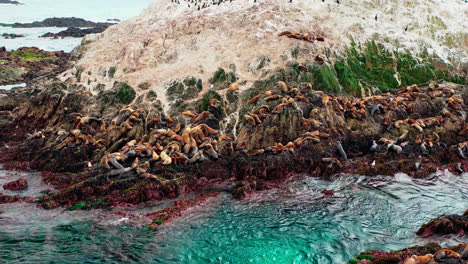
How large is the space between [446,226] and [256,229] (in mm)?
6617

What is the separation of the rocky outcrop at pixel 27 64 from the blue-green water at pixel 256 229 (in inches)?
1182

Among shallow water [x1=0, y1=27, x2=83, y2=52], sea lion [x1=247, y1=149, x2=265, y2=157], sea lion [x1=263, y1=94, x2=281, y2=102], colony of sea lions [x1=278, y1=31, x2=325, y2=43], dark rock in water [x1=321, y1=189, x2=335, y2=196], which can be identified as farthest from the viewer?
shallow water [x1=0, y1=27, x2=83, y2=52]

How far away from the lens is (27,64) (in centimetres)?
5322

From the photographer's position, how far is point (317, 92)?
832 inches

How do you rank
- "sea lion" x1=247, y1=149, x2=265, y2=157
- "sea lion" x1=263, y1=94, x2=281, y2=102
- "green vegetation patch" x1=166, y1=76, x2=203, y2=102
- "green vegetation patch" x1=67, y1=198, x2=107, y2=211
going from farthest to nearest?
"green vegetation patch" x1=166, y1=76, x2=203, y2=102
"sea lion" x1=263, y1=94, x2=281, y2=102
"sea lion" x1=247, y1=149, x2=265, y2=157
"green vegetation patch" x1=67, y1=198, x2=107, y2=211

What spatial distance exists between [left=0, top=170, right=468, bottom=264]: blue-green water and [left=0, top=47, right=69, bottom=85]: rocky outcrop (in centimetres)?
3001

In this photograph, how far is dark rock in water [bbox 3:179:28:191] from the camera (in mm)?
16128

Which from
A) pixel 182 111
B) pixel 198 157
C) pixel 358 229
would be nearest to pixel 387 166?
pixel 358 229

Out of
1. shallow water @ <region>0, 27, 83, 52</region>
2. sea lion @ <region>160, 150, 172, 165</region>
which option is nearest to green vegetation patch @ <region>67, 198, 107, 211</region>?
sea lion @ <region>160, 150, 172, 165</region>

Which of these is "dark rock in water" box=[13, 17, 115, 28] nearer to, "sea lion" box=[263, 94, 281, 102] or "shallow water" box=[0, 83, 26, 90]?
"shallow water" box=[0, 83, 26, 90]

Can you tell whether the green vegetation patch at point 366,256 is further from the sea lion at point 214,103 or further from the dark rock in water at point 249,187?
the sea lion at point 214,103

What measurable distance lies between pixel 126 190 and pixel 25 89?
3026cm

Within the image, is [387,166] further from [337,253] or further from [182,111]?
[182,111]

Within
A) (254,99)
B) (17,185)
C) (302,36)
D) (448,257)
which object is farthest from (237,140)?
(448,257)
